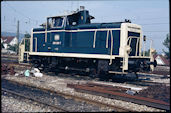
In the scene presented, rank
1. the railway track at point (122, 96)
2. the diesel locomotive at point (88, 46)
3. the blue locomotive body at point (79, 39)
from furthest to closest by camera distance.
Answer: the blue locomotive body at point (79, 39) → the diesel locomotive at point (88, 46) → the railway track at point (122, 96)

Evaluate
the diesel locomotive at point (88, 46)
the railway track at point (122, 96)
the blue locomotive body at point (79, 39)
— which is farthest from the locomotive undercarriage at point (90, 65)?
the railway track at point (122, 96)

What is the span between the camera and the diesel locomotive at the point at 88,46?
10.8 m

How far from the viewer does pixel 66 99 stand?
744 cm

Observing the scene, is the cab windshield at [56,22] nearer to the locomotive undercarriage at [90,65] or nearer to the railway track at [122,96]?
the locomotive undercarriage at [90,65]

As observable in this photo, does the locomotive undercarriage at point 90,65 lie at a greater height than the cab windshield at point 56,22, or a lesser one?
lesser

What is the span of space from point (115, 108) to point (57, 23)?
8013 mm

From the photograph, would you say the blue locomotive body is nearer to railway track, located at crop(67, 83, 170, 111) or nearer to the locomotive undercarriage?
the locomotive undercarriage

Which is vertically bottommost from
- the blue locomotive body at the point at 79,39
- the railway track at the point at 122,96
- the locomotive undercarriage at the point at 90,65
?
the railway track at the point at 122,96

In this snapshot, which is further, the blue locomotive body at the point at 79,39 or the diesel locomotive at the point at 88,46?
the blue locomotive body at the point at 79,39

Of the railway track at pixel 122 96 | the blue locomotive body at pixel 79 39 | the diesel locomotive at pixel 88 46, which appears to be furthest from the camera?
the blue locomotive body at pixel 79 39

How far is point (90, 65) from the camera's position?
12.0m

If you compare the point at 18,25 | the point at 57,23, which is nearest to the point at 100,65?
the point at 57,23

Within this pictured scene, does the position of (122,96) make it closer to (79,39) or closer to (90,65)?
(90,65)

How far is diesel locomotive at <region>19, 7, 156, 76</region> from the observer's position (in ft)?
35.4
